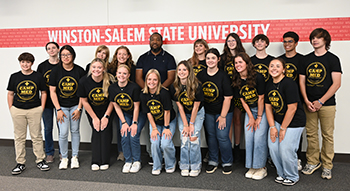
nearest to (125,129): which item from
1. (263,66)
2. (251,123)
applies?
(251,123)

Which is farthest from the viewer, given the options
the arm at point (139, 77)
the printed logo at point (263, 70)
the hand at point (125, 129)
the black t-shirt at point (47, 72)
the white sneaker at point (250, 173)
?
the arm at point (139, 77)

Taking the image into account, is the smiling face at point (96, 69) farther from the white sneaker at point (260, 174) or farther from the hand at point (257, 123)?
the white sneaker at point (260, 174)

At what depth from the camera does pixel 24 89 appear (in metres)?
3.06

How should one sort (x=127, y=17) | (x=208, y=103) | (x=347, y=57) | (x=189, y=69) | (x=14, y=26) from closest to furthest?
(x=189, y=69)
(x=208, y=103)
(x=347, y=57)
(x=127, y=17)
(x=14, y=26)

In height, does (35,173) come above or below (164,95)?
below

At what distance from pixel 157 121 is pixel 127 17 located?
1642 millimetres

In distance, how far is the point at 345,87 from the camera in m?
3.29

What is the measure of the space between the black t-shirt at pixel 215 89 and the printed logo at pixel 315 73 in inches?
34.5

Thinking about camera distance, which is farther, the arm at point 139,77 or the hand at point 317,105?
the arm at point 139,77

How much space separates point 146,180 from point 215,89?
1.25 metres

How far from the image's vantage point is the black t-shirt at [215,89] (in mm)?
2854

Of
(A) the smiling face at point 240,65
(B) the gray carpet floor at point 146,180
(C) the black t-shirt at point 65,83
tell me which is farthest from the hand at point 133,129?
(A) the smiling face at point 240,65

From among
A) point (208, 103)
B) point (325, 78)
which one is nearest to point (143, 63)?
point (208, 103)

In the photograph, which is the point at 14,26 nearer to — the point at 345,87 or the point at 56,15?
the point at 56,15
